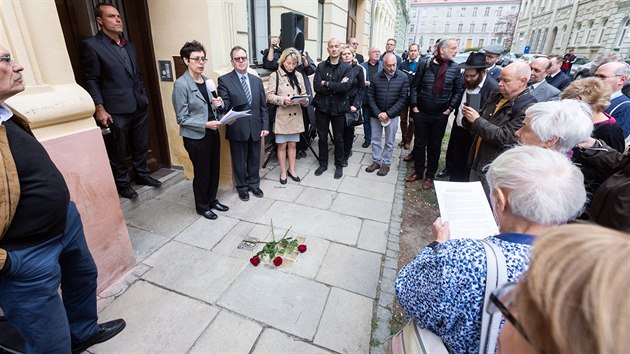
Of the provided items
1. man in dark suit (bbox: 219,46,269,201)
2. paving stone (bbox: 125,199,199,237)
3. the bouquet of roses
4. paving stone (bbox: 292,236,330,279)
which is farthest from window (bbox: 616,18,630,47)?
paving stone (bbox: 125,199,199,237)

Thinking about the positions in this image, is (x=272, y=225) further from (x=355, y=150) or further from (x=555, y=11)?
(x=555, y=11)

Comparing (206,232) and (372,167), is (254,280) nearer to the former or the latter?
(206,232)

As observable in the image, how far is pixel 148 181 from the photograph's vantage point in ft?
12.8

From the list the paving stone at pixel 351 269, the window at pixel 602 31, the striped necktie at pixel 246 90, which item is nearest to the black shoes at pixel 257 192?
the striped necktie at pixel 246 90

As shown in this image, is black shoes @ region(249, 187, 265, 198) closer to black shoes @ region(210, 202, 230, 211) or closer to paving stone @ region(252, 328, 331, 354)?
black shoes @ region(210, 202, 230, 211)

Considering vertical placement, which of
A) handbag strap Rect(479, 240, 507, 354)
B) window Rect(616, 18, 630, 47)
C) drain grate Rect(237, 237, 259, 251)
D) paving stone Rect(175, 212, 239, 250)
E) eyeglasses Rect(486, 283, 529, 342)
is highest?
window Rect(616, 18, 630, 47)

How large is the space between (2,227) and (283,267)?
190 cm

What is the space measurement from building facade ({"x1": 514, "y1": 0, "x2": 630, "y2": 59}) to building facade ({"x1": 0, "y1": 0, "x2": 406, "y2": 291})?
29.1 meters

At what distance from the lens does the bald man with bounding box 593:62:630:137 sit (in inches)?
112

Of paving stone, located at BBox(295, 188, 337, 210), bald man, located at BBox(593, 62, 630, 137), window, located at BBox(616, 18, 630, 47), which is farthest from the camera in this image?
window, located at BBox(616, 18, 630, 47)

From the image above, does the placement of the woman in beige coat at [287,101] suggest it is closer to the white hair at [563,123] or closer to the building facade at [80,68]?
the building facade at [80,68]

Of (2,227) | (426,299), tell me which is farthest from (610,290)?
(2,227)

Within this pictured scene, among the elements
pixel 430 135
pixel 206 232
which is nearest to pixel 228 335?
pixel 206 232

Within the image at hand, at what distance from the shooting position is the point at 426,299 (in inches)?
44.3
